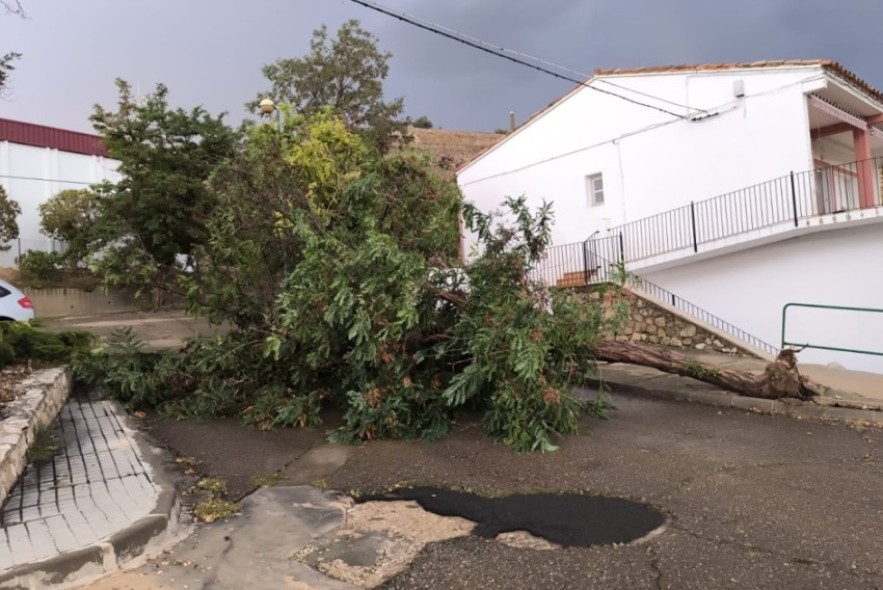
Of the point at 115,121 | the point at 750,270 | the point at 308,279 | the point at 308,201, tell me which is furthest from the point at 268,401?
the point at 115,121

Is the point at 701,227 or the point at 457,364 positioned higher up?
the point at 701,227

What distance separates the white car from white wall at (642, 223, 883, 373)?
546 inches

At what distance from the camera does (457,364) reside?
736 cm

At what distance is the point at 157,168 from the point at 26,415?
16.1 m

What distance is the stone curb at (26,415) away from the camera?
4895 millimetres

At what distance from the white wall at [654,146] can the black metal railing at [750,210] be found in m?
0.34

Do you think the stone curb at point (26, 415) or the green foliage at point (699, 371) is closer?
the stone curb at point (26, 415)

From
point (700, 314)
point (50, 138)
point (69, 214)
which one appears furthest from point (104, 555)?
point (50, 138)

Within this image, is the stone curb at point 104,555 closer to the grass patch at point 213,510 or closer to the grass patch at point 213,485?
the grass patch at point 213,510

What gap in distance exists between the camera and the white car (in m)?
11.8

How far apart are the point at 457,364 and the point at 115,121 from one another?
17.5 meters

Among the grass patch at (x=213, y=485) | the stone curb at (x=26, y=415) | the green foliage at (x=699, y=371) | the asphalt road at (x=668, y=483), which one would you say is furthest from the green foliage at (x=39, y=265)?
the green foliage at (x=699, y=371)

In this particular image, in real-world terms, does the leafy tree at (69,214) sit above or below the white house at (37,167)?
below

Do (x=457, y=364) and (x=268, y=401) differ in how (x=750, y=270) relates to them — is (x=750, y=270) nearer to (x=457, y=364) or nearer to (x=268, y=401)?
(x=457, y=364)
